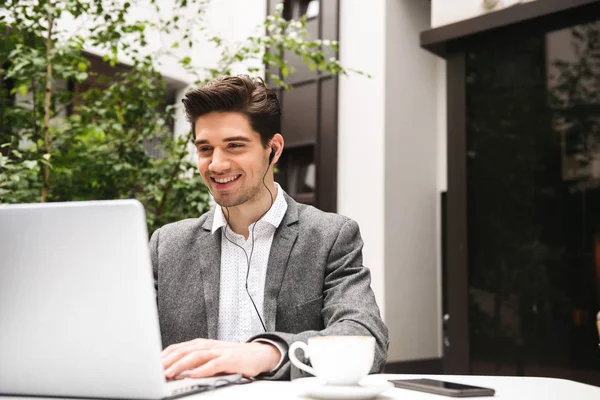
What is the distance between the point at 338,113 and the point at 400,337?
7.71 feet

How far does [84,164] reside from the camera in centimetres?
347

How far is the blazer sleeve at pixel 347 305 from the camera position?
1247 mm

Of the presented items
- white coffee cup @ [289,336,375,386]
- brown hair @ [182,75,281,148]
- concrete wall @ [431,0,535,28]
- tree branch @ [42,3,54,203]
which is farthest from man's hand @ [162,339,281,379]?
concrete wall @ [431,0,535,28]

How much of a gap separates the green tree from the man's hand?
6.56 feet

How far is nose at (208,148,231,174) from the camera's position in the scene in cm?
174

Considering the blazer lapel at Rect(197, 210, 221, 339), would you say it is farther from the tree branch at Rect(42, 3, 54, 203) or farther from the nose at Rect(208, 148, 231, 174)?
the tree branch at Rect(42, 3, 54, 203)

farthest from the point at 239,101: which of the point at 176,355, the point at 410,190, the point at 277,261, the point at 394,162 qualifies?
the point at 410,190

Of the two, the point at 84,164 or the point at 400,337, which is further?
the point at 400,337

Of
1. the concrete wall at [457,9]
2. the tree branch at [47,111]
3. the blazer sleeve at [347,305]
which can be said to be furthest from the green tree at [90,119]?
the blazer sleeve at [347,305]

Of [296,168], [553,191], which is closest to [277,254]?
[553,191]

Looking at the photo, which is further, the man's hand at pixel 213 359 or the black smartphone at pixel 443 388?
the man's hand at pixel 213 359

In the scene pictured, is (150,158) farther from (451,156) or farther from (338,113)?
(338,113)

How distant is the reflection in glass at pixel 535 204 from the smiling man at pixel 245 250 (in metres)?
2.75

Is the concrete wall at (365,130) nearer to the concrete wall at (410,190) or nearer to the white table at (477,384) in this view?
the concrete wall at (410,190)
